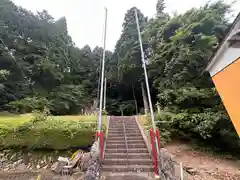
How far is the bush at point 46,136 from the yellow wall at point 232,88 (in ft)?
13.3

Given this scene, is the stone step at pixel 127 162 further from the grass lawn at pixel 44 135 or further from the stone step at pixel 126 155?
the grass lawn at pixel 44 135

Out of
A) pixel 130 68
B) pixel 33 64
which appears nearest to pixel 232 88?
pixel 130 68

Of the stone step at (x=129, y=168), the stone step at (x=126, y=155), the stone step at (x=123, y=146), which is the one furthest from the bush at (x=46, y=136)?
the stone step at (x=129, y=168)

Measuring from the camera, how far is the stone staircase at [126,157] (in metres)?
3.66

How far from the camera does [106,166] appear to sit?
392 centimetres

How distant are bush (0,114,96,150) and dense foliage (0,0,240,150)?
127 inches

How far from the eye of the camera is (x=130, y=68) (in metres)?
12.6

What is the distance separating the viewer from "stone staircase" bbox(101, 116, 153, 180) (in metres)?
3.66

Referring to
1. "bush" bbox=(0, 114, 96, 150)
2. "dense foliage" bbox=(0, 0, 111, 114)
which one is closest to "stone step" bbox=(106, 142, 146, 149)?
"bush" bbox=(0, 114, 96, 150)

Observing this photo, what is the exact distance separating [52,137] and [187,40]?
709 centimetres

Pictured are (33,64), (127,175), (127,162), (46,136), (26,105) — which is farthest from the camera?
(33,64)

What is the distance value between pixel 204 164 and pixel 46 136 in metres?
5.34

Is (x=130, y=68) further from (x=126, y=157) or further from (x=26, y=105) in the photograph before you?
(x=126, y=157)

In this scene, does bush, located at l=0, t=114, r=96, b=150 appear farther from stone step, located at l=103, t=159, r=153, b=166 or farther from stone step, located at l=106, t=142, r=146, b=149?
stone step, located at l=103, t=159, r=153, b=166
